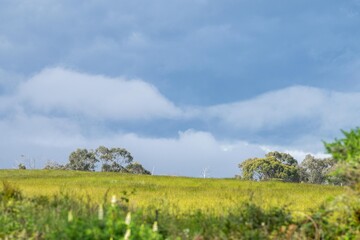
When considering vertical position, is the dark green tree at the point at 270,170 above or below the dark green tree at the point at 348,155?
above

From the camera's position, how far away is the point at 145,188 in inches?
1163

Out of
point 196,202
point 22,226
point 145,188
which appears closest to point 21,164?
point 145,188

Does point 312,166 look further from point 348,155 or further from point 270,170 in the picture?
point 348,155

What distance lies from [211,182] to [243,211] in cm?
2544

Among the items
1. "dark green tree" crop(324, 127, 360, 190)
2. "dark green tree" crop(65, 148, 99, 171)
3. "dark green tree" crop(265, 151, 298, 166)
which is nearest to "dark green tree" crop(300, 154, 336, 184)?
"dark green tree" crop(265, 151, 298, 166)

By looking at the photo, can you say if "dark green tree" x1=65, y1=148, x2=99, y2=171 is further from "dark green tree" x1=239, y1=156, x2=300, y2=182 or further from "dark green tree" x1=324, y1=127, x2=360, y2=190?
"dark green tree" x1=324, y1=127, x2=360, y2=190

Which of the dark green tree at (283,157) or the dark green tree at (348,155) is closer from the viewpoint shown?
the dark green tree at (348,155)

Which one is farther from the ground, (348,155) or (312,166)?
(312,166)

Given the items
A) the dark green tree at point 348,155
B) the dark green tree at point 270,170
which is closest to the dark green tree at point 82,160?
the dark green tree at point 270,170

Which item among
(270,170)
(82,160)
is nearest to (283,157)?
(270,170)

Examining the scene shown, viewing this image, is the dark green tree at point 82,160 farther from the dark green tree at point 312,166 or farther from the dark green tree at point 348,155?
the dark green tree at point 348,155

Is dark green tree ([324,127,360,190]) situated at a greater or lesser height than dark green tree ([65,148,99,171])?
lesser

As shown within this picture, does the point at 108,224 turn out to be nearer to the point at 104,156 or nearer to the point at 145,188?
the point at 145,188

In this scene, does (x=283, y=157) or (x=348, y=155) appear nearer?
(x=348, y=155)
